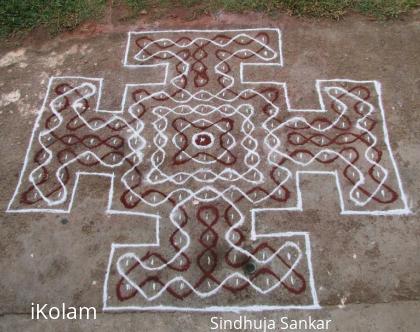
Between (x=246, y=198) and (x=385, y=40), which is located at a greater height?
(x=385, y=40)

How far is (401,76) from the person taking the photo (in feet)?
13.3

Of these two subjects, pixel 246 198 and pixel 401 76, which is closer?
pixel 246 198

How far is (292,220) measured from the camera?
3.32 meters

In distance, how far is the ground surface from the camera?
2998mm

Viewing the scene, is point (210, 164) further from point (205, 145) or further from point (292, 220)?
point (292, 220)

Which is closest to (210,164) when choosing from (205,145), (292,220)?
(205,145)

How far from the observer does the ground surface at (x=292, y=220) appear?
2998 mm

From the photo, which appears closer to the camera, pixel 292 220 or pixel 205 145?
pixel 292 220

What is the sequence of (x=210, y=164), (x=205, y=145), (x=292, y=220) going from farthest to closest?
(x=205, y=145), (x=210, y=164), (x=292, y=220)

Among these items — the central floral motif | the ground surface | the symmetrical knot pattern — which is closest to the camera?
the ground surface

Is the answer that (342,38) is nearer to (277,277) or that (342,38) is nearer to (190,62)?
(190,62)

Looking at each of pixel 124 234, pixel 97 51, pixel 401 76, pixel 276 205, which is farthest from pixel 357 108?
pixel 97 51

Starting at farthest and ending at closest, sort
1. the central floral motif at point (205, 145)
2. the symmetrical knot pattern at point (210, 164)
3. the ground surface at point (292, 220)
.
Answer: the central floral motif at point (205, 145) < the symmetrical knot pattern at point (210, 164) < the ground surface at point (292, 220)

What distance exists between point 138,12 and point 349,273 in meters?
3.26
